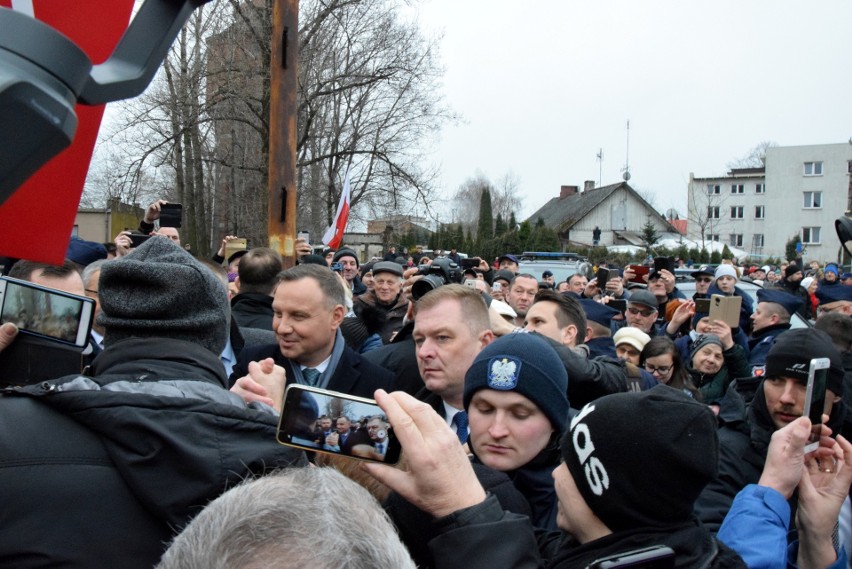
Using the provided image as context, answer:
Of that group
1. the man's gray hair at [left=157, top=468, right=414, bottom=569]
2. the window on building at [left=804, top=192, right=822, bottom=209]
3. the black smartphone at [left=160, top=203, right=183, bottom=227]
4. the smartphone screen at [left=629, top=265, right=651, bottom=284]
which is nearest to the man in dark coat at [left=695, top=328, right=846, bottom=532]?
the man's gray hair at [left=157, top=468, right=414, bottom=569]

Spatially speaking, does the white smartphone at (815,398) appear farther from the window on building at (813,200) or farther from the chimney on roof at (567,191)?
the chimney on roof at (567,191)

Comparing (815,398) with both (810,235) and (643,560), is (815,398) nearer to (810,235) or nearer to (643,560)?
(643,560)

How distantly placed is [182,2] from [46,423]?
3.34ft

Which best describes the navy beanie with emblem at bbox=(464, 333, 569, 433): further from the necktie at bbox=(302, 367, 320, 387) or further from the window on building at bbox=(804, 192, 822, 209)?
the window on building at bbox=(804, 192, 822, 209)

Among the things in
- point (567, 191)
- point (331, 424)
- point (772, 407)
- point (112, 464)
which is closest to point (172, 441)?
point (112, 464)

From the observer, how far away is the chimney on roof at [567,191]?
79.6 meters

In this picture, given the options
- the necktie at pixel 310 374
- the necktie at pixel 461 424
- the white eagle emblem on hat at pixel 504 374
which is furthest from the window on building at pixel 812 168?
the white eagle emblem on hat at pixel 504 374

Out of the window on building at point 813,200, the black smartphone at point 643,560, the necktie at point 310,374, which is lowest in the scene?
the necktie at point 310,374

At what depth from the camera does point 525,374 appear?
2.61m

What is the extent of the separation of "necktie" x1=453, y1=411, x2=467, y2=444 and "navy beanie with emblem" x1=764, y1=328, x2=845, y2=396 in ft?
4.40

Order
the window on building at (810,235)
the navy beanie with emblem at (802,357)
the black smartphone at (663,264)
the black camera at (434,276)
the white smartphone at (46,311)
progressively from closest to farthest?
the white smartphone at (46,311) < the navy beanie with emblem at (802,357) < the black camera at (434,276) < the black smartphone at (663,264) < the window on building at (810,235)

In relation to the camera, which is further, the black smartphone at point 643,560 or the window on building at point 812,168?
the window on building at point 812,168

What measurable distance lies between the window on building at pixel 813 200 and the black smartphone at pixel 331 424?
7188 cm

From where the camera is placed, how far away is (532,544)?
1.57 m
